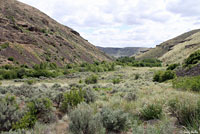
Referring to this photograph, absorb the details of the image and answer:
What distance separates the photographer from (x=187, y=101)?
451 cm

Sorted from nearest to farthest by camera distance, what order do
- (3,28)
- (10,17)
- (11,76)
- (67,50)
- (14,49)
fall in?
1. (11,76)
2. (14,49)
3. (3,28)
4. (10,17)
5. (67,50)

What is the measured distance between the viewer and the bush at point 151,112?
16.7ft

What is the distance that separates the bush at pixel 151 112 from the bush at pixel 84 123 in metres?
1.84

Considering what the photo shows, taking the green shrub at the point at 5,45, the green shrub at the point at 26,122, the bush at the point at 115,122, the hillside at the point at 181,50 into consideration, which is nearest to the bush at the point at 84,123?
the bush at the point at 115,122

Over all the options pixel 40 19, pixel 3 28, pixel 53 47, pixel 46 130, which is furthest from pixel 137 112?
pixel 40 19

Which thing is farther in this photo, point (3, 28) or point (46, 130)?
point (3, 28)

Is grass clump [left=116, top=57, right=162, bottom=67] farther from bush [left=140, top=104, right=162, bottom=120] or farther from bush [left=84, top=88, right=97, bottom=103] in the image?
bush [left=140, top=104, right=162, bottom=120]

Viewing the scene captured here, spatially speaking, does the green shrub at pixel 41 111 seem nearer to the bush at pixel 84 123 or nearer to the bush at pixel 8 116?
the bush at pixel 8 116

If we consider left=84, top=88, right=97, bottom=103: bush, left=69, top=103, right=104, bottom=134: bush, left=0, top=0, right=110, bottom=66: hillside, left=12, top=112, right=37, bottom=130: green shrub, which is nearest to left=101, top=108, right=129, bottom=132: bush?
left=69, top=103, right=104, bottom=134: bush

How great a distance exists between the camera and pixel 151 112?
203 inches

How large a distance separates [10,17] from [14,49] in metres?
22.5

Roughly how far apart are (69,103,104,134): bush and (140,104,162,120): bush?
72.4 inches

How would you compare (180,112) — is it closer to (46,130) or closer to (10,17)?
(46,130)

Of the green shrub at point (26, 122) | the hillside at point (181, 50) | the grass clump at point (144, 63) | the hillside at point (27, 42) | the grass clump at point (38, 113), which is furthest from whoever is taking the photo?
the grass clump at point (144, 63)
